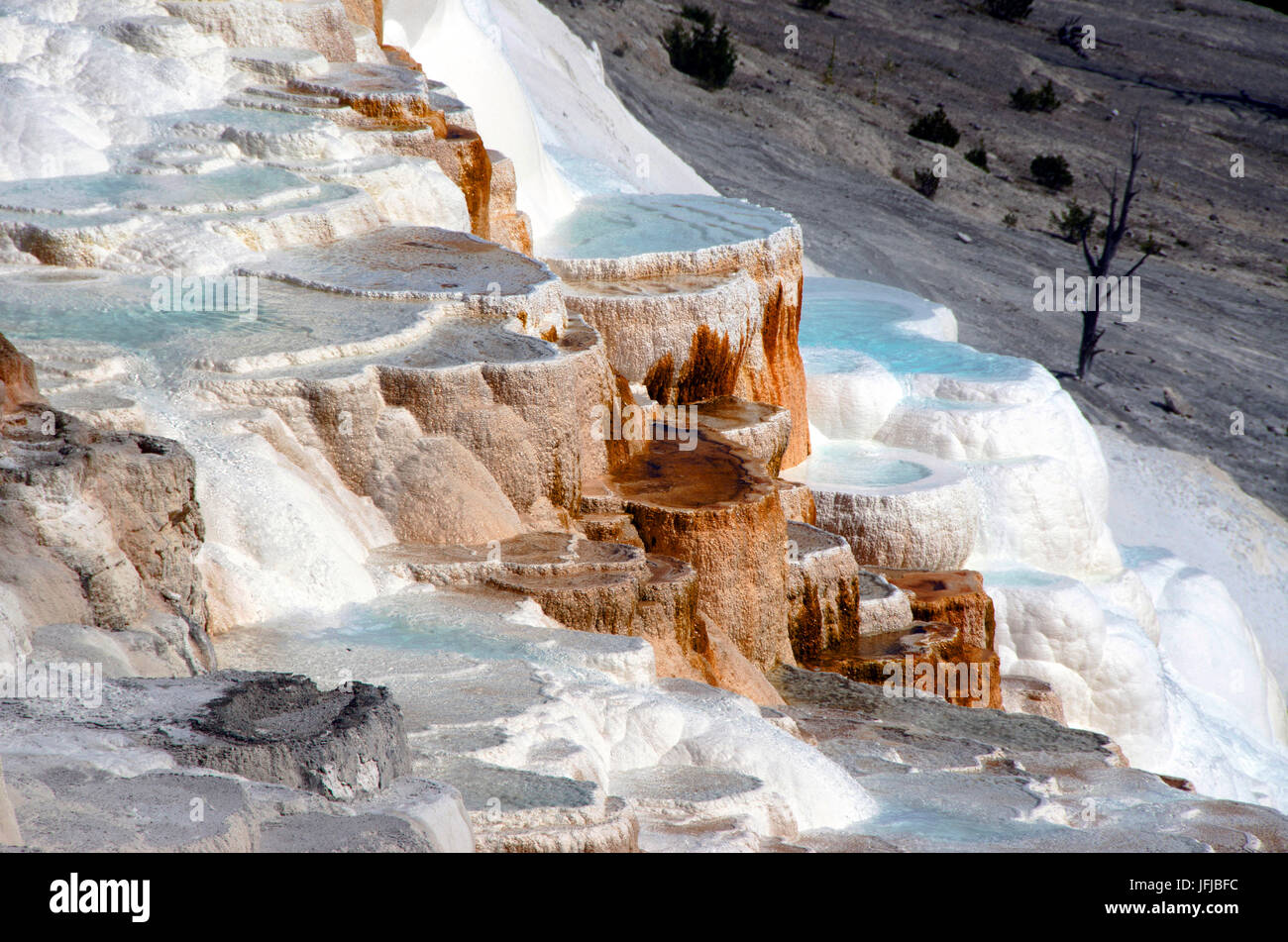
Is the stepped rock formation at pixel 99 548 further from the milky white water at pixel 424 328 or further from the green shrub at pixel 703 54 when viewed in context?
the green shrub at pixel 703 54

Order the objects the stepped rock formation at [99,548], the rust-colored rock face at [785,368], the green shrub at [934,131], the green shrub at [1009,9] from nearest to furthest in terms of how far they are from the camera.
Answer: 1. the stepped rock formation at [99,548]
2. the rust-colored rock face at [785,368]
3. the green shrub at [934,131]
4. the green shrub at [1009,9]

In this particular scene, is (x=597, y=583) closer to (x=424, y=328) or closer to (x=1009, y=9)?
(x=424, y=328)

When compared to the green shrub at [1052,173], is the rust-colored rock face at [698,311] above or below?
below

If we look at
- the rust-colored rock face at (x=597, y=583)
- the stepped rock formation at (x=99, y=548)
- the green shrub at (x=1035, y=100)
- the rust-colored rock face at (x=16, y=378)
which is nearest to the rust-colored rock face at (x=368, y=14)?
the rust-colored rock face at (x=597, y=583)

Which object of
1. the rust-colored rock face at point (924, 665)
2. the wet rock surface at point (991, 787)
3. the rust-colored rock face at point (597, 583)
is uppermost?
the rust-colored rock face at point (597, 583)

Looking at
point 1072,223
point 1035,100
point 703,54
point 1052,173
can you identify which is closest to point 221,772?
point 1072,223

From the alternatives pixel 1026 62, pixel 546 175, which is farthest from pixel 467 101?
pixel 1026 62
